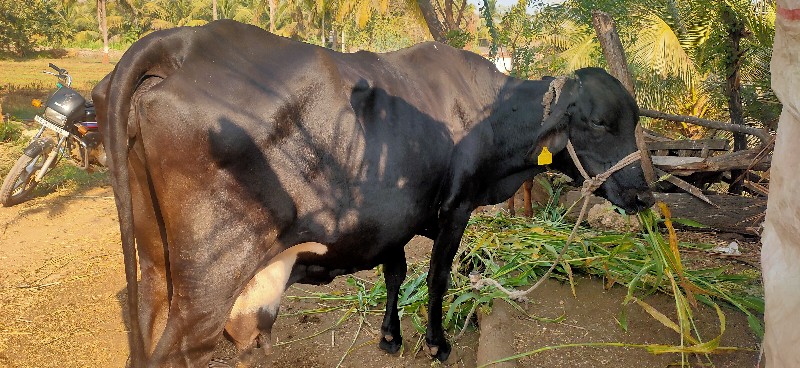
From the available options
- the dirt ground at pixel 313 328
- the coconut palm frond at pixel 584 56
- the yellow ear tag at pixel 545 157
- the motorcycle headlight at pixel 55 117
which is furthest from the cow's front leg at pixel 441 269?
the coconut palm frond at pixel 584 56

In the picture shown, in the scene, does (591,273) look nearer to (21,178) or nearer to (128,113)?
(128,113)

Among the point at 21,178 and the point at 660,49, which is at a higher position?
the point at 660,49

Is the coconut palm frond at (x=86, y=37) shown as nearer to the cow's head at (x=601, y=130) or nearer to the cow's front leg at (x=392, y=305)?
the cow's front leg at (x=392, y=305)

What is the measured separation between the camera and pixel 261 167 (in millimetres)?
2715

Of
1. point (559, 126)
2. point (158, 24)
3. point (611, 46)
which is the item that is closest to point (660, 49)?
point (611, 46)

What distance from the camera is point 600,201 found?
609 cm

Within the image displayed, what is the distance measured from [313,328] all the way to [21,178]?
499 centimetres

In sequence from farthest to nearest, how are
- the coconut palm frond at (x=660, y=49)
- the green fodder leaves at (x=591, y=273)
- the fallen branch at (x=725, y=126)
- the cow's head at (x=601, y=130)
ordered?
the coconut palm frond at (x=660, y=49) < the fallen branch at (x=725, y=126) < the cow's head at (x=601, y=130) < the green fodder leaves at (x=591, y=273)

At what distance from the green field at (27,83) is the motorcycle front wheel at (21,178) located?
17.1ft

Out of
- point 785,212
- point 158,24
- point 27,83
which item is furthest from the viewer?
point 158,24

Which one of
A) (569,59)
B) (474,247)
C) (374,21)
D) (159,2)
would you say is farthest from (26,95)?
(159,2)

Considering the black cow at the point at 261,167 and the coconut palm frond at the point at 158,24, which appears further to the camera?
the coconut palm frond at the point at 158,24

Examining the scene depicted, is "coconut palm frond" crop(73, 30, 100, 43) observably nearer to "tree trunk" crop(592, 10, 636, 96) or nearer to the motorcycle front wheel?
the motorcycle front wheel

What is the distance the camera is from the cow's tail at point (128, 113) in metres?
2.58
